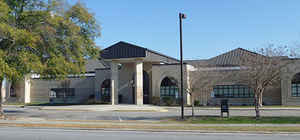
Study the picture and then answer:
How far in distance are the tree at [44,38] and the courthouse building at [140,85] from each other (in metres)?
11.1

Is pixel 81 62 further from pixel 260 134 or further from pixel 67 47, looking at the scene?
pixel 260 134

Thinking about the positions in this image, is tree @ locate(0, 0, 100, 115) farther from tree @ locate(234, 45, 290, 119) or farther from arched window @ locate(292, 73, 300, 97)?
arched window @ locate(292, 73, 300, 97)

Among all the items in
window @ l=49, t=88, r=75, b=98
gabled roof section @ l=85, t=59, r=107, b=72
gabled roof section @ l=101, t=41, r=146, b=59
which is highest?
gabled roof section @ l=101, t=41, r=146, b=59

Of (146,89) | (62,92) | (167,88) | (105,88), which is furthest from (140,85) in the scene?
(62,92)

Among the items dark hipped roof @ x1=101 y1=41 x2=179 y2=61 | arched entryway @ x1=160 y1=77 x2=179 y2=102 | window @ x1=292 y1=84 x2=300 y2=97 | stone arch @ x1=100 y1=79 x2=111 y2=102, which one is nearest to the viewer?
window @ x1=292 y1=84 x2=300 y2=97

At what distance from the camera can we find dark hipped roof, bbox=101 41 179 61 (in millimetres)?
38656

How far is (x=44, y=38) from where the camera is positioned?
23281 millimetres

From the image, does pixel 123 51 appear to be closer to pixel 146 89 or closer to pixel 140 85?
pixel 140 85

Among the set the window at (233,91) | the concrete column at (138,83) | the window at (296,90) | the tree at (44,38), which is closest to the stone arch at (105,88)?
the concrete column at (138,83)

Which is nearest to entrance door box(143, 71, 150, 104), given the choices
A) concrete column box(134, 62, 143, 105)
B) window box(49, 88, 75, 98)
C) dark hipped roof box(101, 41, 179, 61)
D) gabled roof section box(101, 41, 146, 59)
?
concrete column box(134, 62, 143, 105)

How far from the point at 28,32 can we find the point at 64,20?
3.05 m

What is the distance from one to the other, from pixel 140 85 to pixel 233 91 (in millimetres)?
11344

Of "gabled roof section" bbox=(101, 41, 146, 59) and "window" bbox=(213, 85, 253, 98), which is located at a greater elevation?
"gabled roof section" bbox=(101, 41, 146, 59)

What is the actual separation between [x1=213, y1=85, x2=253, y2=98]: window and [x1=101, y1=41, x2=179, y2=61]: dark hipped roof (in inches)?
401
